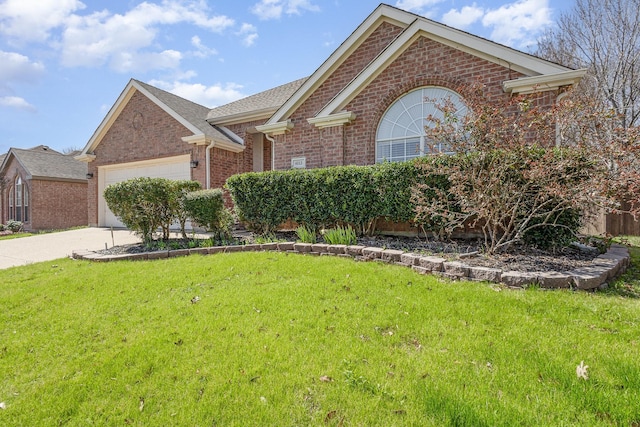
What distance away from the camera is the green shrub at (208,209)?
24.7 feet

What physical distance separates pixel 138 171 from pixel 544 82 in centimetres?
1472

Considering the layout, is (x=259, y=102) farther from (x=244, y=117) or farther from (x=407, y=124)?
(x=407, y=124)

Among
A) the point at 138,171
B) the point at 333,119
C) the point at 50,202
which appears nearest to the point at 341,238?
the point at 333,119

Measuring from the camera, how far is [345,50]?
10.4 metres

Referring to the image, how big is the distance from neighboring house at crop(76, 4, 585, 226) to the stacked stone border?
3.40 meters

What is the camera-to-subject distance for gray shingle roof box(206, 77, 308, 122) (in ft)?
44.2

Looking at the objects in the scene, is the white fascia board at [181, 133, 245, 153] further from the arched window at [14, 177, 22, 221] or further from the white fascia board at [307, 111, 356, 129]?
the arched window at [14, 177, 22, 221]

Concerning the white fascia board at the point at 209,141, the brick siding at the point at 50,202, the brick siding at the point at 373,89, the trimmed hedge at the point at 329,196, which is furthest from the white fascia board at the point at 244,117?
the brick siding at the point at 50,202

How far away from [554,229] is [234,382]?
5547 mm

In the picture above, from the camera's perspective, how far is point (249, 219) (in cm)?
838

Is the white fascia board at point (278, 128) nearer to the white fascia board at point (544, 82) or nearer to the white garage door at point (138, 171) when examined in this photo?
the white garage door at point (138, 171)

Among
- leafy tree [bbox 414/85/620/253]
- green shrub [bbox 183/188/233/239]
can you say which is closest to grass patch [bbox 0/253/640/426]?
leafy tree [bbox 414/85/620/253]

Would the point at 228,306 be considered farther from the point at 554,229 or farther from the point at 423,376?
the point at 554,229

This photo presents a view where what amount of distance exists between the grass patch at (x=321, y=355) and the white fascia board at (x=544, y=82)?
5.48m
